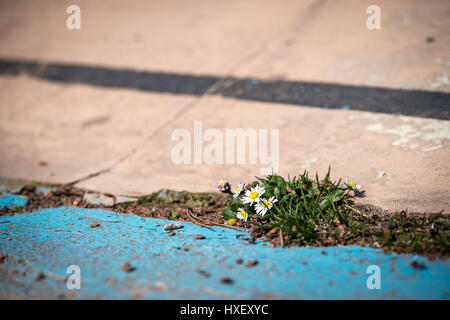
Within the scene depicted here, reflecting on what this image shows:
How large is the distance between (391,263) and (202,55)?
297 centimetres

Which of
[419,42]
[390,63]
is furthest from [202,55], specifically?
[419,42]

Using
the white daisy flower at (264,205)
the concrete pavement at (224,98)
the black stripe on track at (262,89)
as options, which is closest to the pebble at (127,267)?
the white daisy flower at (264,205)

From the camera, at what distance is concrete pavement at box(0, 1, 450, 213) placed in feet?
8.61

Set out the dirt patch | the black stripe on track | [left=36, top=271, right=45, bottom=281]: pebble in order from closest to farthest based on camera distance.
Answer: [left=36, top=271, right=45, bottom=281]: pebble
the dirt patch
the black stripe on track

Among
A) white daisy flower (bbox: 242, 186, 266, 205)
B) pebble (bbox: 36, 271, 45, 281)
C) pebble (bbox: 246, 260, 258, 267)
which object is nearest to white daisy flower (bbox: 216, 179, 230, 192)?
white daisy flower (bbox: 242, 186, 266, 205)

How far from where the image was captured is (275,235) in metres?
2.04

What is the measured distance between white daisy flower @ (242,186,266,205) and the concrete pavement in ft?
1.22

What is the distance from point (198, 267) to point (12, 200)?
1.70 meters

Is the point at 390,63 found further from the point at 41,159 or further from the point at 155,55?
the point at 41,159

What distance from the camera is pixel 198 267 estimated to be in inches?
70.2

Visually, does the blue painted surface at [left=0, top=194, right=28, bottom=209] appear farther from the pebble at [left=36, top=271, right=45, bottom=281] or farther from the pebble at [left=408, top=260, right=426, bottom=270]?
the pebble at [left=408, top=260, right=426, bottom=270]

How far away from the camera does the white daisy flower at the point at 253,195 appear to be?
223 cm

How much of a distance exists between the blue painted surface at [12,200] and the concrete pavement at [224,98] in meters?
0.29

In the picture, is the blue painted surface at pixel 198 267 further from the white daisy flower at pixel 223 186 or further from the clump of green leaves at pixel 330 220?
the white daisy flower at pixel 223 186
